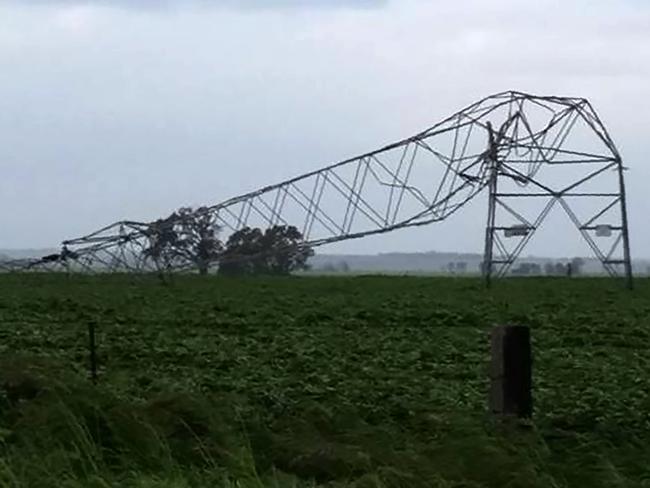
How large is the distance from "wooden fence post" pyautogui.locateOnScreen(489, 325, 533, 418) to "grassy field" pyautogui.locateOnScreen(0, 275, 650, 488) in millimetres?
118

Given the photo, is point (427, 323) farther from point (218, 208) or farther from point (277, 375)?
point (218, 208)

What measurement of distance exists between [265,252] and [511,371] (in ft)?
146

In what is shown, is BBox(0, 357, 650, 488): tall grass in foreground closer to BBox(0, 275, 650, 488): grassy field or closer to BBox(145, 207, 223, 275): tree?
BBox(0, 275, 650, 488): grassy field

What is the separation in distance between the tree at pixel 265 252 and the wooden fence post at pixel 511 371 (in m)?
41.3

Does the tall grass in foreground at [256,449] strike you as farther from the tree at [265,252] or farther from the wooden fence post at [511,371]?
the tree at [265,252]

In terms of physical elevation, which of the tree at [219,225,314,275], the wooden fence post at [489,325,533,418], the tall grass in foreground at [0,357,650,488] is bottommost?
the tall grass in foreground at [0,357,650,488]

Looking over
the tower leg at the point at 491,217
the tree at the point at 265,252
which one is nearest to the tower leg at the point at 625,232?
the tower leg at the point at 491,217

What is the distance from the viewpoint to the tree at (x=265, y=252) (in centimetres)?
5194

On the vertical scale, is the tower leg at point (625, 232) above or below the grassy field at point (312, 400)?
above

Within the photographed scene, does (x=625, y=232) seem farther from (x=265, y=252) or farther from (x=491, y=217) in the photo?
(x=265, y=252)

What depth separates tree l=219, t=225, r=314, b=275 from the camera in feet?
170

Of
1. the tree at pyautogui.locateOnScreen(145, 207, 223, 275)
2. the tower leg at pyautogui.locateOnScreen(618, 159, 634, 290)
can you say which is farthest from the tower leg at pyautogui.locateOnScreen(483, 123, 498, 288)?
the tree at pyautogui.locateOnScreen(145, 207, 223, 275)

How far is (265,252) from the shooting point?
52.7m

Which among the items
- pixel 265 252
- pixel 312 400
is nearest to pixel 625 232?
pixel 265 252
